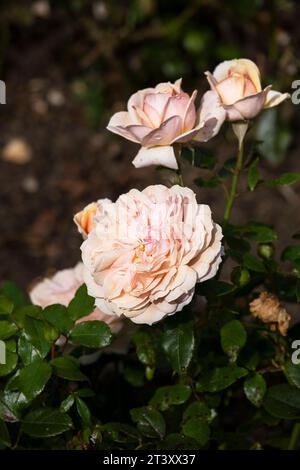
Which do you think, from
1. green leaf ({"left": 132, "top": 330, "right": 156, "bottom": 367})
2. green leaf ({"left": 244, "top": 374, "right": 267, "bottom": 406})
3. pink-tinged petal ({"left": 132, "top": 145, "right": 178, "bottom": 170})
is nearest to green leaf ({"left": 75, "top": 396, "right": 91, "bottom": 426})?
green leaf ({"left": 132, "top": 330, "right": 156, "bottom": 367})

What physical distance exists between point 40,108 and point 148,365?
6.23 ft

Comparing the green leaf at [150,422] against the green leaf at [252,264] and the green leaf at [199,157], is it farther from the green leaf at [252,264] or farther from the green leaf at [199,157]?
the green leaf at [199,157]

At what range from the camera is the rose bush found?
3.25 ft

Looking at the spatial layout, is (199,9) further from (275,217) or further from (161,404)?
(161,404)

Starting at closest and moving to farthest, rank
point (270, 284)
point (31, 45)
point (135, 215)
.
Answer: point (135, 215) → point (270, 284) → point (31, 45)

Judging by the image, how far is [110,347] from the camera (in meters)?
1.25

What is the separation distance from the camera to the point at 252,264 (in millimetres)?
1128

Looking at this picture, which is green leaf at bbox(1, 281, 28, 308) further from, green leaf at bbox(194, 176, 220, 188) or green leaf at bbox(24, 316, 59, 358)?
green leaf at bbox(194, 176, 220, 188)

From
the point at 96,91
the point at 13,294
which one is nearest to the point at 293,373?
the point at 13,294

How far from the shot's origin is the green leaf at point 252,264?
1123 millimetres

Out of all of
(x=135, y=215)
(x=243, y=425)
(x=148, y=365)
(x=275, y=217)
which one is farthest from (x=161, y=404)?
(x=275, y=217)

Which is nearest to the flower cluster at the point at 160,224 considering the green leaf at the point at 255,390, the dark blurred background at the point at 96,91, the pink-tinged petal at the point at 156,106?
the pink-tinged petal at the point at 156,106

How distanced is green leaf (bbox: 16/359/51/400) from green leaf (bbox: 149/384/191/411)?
0.18m

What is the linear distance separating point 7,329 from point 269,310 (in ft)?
1.15
